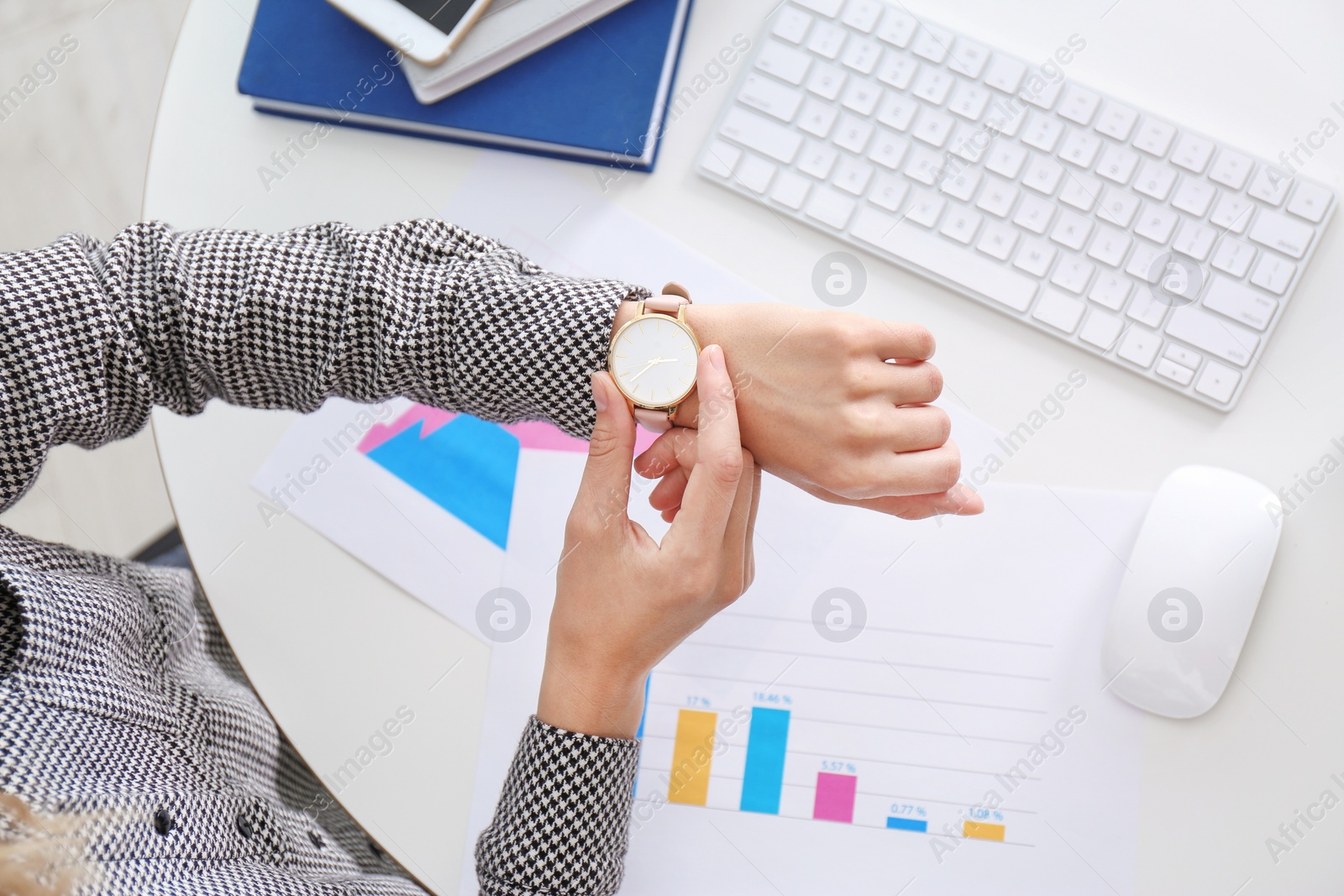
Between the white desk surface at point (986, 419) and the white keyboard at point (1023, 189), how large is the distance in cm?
3

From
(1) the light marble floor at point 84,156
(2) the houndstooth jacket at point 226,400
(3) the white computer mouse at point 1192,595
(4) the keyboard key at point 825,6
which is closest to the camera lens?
(2) the houndstooth jacket at point 226,400

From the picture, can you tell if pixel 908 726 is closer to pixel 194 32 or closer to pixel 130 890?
pixel 130 890

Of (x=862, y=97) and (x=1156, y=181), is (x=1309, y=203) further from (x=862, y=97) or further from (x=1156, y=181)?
(x=862, y=97)

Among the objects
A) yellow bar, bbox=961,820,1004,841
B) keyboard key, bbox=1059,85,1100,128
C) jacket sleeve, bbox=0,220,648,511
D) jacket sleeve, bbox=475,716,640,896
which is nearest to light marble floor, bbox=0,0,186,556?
jacket sleeve, bbox=0,220,648,511

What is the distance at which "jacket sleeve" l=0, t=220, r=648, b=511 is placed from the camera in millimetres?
639

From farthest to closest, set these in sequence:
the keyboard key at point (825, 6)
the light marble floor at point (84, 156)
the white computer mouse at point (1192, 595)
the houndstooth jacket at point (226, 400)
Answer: the light marble floor at point (84, 156), the keyboard key at point (825, 6), the white computer mouse at point (1192, 595), the houndstooth jacket at point (226, 400)

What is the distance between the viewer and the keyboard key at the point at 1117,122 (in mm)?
744

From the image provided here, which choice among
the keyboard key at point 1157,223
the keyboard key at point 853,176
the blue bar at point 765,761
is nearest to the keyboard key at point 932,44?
the keyboard key at point 853,176

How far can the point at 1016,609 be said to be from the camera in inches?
28.4

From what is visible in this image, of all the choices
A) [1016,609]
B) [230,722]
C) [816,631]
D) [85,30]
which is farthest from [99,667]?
[85,30]

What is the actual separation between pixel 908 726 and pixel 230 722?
0.51 metres

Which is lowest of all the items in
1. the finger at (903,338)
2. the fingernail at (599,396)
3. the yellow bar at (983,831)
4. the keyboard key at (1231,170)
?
the yellow bar at (983,831)

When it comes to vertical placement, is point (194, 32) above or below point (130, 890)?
above

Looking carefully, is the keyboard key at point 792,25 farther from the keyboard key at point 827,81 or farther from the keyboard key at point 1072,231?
the keyboard key at point 1072,231
